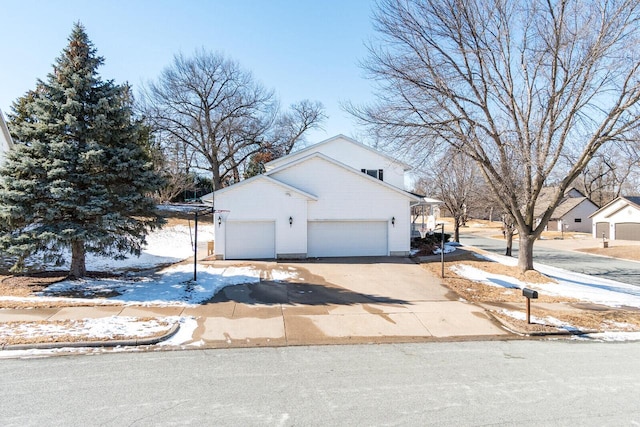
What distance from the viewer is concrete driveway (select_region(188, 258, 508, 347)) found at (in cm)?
729

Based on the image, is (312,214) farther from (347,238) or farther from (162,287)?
(162,287)

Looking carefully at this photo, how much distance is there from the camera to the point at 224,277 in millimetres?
12250

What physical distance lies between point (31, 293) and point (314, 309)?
7.48m

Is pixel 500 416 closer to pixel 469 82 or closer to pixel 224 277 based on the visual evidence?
pixel 224 277

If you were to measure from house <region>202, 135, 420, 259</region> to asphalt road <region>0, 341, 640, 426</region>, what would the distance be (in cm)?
1004

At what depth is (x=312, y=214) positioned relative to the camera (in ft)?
56.1

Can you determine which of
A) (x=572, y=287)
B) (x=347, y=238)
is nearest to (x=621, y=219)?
(x=572, y=287)

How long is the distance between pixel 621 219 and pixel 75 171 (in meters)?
49.1

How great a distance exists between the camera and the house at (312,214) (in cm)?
1617

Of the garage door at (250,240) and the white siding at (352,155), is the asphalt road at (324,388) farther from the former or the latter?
the white siding at (352,155)

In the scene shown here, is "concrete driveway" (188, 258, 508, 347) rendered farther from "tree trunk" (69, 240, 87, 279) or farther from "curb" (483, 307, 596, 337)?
"tree trunk" (69, 240, 87, 279)

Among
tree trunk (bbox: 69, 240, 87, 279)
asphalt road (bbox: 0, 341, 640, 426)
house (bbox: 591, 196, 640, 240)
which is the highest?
house (bbox: 591, 196, 640, 240)

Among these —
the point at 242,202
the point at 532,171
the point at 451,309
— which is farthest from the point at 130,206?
the point at 532,171

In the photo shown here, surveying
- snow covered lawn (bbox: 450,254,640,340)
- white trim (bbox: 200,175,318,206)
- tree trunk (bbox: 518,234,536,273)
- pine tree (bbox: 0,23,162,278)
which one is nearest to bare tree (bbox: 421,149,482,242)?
snow covered lawn (bbox: 450,254,640,340)
